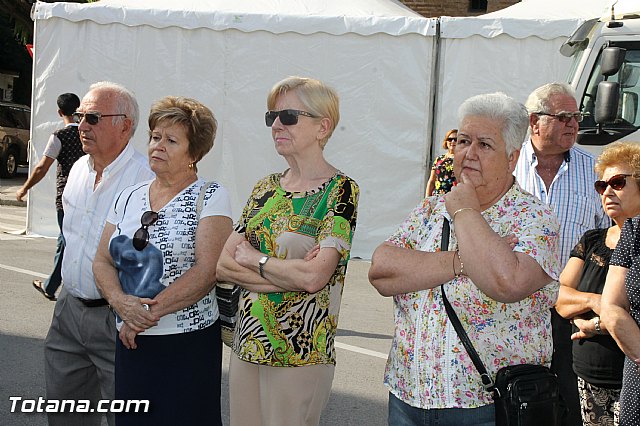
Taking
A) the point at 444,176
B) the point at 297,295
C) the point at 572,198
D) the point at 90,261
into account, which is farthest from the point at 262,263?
the point at 444,176

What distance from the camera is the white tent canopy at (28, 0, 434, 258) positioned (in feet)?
38.6

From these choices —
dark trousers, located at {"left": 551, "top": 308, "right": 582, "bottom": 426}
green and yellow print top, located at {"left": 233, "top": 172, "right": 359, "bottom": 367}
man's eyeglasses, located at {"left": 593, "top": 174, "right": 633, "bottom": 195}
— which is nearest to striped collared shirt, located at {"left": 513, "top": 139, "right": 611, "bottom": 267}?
dark trousers, located at {"left": 551, "top": 308, "right": 582, "bottom": 426}

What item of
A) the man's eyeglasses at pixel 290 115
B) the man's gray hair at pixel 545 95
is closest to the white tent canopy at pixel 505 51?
the man's gray hair at pixel 545 95

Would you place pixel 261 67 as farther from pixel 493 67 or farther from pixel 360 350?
pixel 360 350

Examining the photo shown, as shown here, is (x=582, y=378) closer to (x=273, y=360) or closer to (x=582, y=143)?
(x=273, y=360)

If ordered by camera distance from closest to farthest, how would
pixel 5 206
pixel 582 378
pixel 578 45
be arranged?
pixel 582 378, pixel 578 45, pixel 5 206

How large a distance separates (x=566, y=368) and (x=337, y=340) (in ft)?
11.3

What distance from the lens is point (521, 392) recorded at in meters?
2.83

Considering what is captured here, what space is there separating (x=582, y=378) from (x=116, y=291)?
2144mm

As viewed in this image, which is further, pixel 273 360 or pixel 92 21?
pixel 92 21

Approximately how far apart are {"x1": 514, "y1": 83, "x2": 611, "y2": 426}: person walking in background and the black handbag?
1.59 m

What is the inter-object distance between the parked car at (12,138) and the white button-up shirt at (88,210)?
19.7 meters

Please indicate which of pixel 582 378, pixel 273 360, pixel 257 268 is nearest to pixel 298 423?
pixel 273 360

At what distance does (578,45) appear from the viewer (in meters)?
8.92
